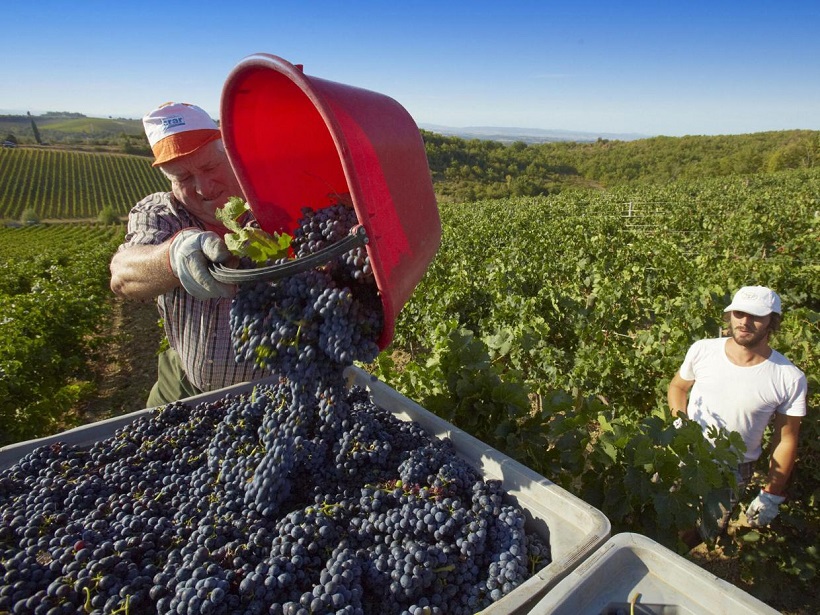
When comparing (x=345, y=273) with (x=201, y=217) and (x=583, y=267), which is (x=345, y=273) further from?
(x=583, y=267)

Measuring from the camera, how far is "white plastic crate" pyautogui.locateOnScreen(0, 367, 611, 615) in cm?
127

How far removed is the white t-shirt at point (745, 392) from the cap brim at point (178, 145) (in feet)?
10.5

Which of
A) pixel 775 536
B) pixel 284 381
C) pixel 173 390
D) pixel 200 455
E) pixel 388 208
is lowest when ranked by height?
pixel 775 536

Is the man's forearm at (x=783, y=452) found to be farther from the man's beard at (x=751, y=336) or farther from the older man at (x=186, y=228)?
the older man at (x=186, y=228)

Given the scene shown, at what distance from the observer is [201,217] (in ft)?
8.44

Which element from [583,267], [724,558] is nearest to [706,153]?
[583,267]

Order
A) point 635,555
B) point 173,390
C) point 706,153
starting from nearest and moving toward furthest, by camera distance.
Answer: point 635,555
point 173,390
point 706,153

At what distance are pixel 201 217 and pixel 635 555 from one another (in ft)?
8.05

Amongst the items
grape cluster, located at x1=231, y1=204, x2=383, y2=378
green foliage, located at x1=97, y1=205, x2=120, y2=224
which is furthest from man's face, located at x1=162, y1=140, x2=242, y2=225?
green foliage, located at x1=97, y1=205, x2=120, y2=224

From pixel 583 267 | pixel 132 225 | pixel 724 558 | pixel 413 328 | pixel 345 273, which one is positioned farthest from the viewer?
pixel 583 267

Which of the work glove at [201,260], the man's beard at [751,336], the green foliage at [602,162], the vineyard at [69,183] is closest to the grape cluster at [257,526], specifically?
the work glove at [201,260]

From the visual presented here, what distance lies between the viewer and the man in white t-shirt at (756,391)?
2.83m

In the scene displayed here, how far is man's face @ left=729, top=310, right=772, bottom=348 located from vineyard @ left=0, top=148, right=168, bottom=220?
2844 inches

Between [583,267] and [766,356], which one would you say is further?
[583,267]
